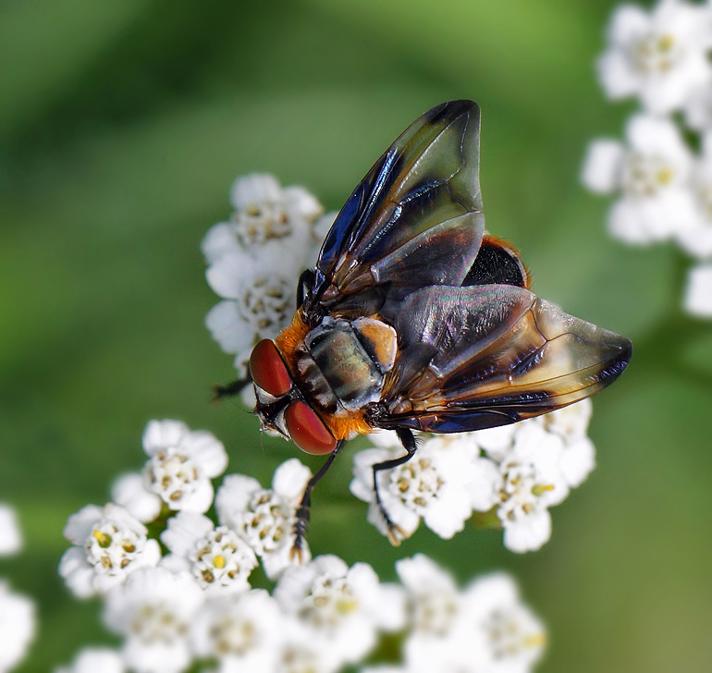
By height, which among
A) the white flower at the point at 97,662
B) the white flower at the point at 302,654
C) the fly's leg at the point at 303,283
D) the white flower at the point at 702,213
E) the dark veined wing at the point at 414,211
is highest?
the white flower at the point at 702,213

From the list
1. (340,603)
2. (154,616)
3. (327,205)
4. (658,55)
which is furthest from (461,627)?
(658,55)

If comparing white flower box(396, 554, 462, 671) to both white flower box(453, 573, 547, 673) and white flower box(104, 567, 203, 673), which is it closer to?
white flower box(453, 573, 547, 673)

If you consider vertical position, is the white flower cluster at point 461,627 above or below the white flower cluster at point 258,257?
below

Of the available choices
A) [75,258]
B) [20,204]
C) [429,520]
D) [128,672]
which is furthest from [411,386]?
[20,204]

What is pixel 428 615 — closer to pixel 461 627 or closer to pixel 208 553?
pixel 461 627

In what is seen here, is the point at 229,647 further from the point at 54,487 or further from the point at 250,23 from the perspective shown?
the point at 250,23

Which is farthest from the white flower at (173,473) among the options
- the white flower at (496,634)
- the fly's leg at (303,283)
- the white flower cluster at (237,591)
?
the white flower at (496,634)

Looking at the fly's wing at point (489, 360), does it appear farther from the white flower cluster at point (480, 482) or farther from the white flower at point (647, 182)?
the white flower at point (647, 182)
